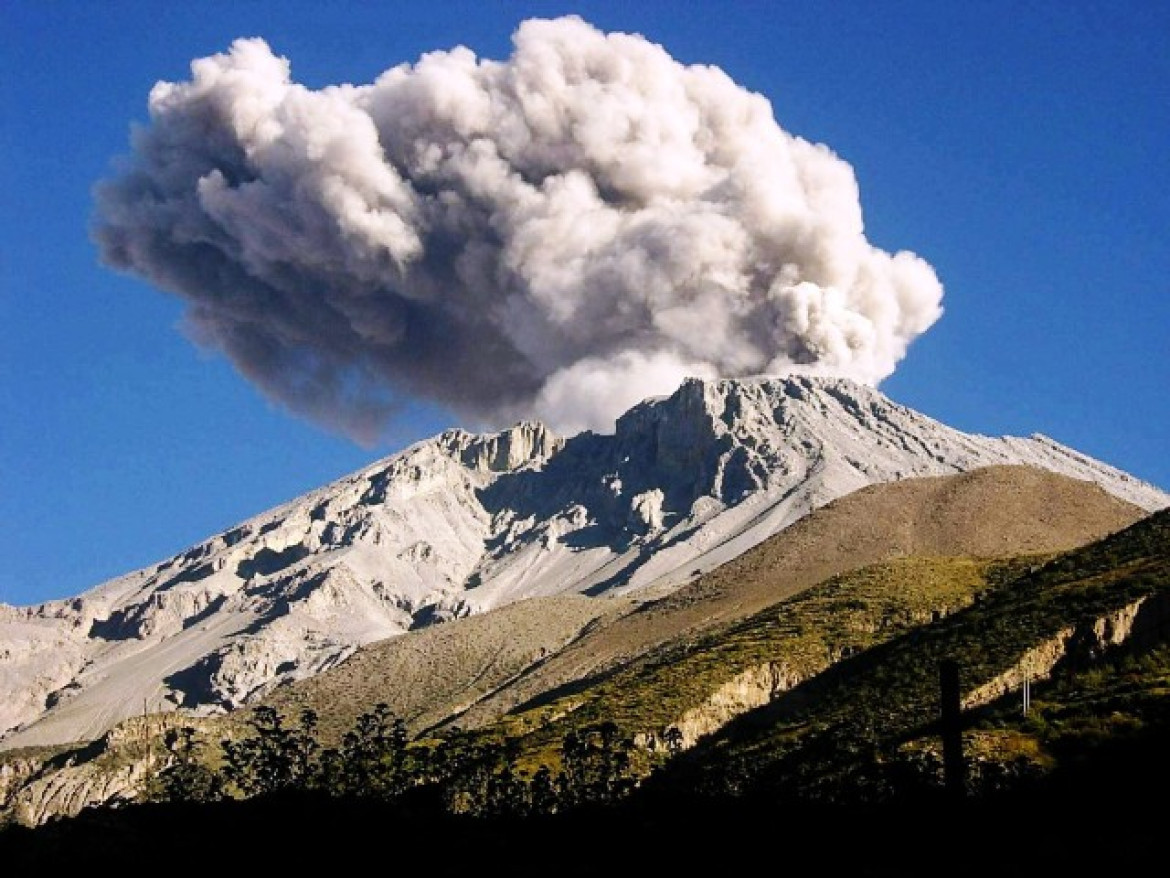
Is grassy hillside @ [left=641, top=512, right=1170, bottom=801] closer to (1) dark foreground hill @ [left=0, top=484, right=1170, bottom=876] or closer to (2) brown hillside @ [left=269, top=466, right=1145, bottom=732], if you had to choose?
(1) dark foreground hill @ [left=0, top=484, right=1170, bottom=876]

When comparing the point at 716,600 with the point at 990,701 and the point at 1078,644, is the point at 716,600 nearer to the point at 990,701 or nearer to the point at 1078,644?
the point at 1078,644

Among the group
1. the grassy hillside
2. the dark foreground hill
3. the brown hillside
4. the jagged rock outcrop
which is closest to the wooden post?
the dark foreground hill

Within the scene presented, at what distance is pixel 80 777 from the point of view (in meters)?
115

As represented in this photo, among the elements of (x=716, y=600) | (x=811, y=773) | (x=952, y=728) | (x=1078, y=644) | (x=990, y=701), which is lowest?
(x=952, y=728)

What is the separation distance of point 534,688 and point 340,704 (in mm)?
23820

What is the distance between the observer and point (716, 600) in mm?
131500

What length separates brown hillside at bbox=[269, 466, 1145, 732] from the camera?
12606cm

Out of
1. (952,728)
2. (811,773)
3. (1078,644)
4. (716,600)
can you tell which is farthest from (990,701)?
(716,600)

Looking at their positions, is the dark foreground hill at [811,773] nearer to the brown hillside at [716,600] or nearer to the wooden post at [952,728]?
the wooden post at [952,728]

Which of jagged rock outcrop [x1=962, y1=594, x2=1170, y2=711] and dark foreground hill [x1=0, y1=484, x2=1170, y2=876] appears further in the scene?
jagged rock outcrop [x1=962, y1=594, x2=1170, y2=711]

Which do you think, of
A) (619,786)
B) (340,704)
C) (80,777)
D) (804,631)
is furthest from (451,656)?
(619,786)

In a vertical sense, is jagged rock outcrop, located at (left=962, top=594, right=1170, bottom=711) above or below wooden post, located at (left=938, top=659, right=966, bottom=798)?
above

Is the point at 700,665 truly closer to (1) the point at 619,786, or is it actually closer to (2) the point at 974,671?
(2) the point at 974,671

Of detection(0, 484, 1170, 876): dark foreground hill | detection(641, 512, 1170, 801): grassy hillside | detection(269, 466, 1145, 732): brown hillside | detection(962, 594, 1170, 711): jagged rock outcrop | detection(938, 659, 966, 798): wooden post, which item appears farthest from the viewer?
detection(269, 466, 1145, 732): brown hillside
